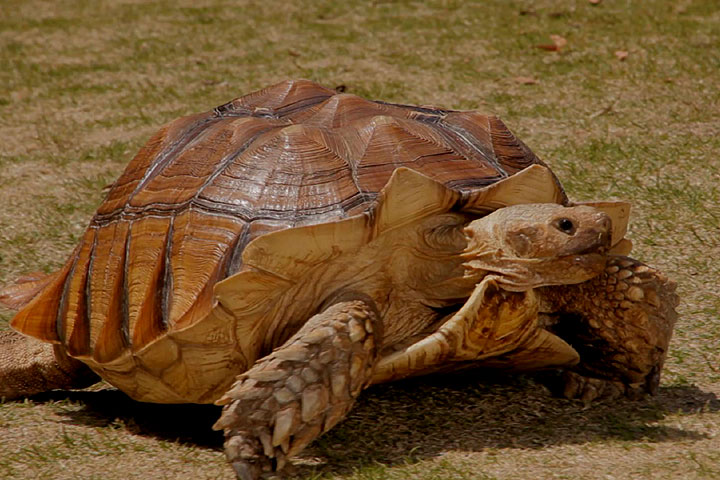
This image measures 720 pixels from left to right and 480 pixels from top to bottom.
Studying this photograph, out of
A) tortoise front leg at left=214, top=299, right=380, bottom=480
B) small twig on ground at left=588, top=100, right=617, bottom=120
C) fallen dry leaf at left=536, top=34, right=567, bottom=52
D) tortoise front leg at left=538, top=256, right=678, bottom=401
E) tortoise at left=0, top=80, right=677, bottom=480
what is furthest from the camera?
fallen dry leaf at left=536, top=34, right=567, bottom=52

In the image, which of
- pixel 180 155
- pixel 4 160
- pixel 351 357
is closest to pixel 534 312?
pixel 351 357

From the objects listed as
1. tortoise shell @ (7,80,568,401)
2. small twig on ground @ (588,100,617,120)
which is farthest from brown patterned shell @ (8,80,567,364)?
small twig on ground @ (588,100,617,120)

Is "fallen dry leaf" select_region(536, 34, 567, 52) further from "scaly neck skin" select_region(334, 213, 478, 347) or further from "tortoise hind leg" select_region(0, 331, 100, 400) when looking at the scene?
"tortoise hind leg" select_region(0, 331, 100, 400)

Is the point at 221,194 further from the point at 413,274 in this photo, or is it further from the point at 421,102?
the point at 421,102

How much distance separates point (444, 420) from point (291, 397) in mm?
578

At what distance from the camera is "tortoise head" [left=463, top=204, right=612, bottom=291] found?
2.80m

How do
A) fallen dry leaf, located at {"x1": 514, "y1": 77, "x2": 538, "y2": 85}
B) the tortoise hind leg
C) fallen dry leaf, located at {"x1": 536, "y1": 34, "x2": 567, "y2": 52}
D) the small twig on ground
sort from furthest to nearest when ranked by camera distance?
fallen dry leaf, located at {"x1": 536, "y1": 34, "x2": 567, "y2": 52} < fallen dry leaf, located at {"x1": 514, "y1": 77, "x2": 538, "y2": 85} < the small twig on ground < the tortoise hind leg

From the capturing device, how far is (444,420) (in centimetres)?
304

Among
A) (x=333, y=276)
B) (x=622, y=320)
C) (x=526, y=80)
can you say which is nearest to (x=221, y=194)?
(x=333, y=276)

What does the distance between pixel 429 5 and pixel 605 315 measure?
575 cm

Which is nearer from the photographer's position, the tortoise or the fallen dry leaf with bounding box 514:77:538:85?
the tortoise

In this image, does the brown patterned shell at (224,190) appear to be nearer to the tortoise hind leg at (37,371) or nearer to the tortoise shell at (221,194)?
the tortoise shell at (221,194)

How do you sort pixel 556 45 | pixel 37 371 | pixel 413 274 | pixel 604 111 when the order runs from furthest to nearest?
pixel 556 45 < pixel 604 111 < pixel 37 371 < pixel 413 274

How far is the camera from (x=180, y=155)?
3.31 m
